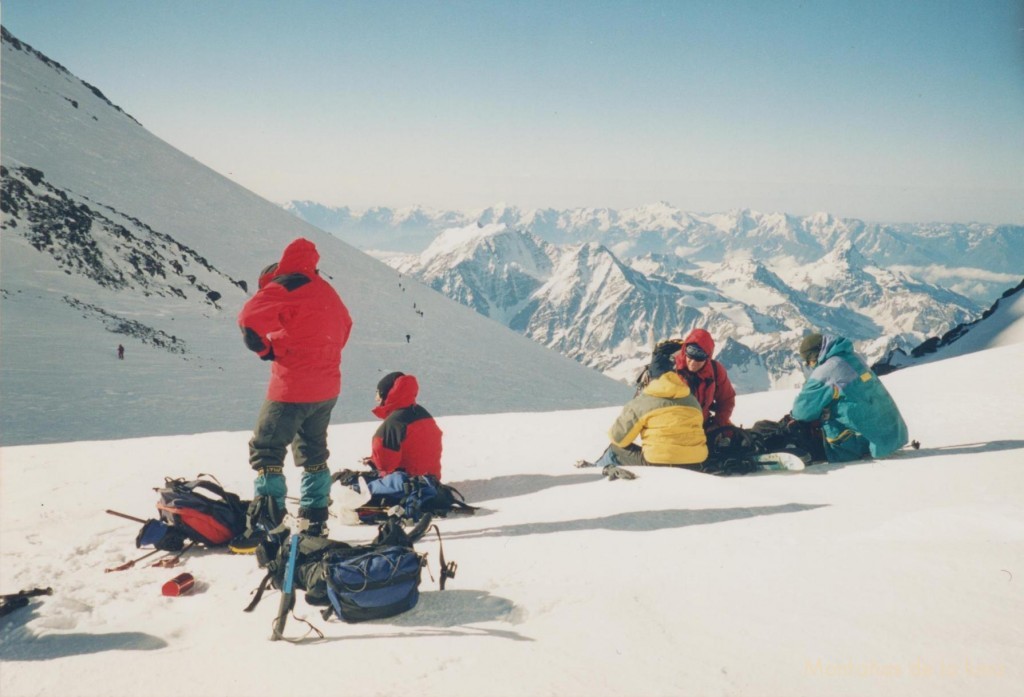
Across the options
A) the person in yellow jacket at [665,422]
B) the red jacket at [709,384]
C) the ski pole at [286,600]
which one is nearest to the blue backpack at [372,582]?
the ski pole at [286,600]

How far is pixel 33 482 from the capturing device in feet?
21.1

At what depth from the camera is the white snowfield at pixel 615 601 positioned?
2.62 meters

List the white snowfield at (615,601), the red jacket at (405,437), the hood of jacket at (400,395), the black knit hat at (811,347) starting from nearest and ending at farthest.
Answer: the white snowfield at (615,601) → the red jacket at (405,437) → the hood of jacket at (400,395) → the black knit hat at (811,347)

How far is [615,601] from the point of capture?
3.40 m

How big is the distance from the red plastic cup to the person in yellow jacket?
469 cm

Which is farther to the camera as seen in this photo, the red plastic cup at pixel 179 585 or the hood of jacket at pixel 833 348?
the hood of jacket at pixel 833 348

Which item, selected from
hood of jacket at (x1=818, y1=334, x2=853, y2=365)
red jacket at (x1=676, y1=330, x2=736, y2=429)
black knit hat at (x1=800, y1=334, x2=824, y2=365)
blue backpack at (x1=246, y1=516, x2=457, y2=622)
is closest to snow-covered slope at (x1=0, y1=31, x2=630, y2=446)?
blue backpack at (x1=246, y1=516, x2=457, y2=622)

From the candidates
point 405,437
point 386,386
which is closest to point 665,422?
point 405,437

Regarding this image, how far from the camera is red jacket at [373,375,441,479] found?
654 centimetres

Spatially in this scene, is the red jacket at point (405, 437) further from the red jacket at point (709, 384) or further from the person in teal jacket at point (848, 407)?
A: the person in teal jacket at point (848, 407)

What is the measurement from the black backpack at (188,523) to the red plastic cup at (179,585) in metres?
0.81

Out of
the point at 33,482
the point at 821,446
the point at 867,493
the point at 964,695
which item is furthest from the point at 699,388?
the point at 33,482

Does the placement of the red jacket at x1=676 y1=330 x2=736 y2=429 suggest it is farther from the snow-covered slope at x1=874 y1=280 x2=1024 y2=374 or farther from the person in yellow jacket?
the snow-covered slope at x1=874 y1=280 x2=1024 y2=374

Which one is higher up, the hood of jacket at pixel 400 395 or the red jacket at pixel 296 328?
the red jacket at pixel 296 328
